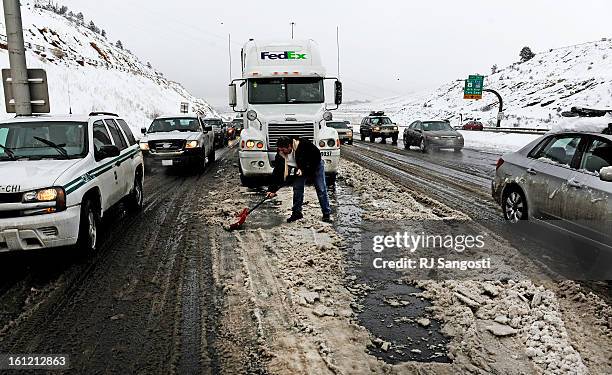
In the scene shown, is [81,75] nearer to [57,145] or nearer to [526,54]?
[57,145]

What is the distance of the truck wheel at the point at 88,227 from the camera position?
5.59 metres

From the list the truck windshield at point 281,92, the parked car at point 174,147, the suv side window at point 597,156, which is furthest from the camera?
the parked car at point 174,147

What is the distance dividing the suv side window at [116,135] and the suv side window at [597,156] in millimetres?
6938

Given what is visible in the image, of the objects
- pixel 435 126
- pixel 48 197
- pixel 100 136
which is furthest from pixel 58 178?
pixel 435 126

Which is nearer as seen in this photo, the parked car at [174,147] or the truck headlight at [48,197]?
the truck headlight at [48,197]

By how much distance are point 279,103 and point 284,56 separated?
1329mm

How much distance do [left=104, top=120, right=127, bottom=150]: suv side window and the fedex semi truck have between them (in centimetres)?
298

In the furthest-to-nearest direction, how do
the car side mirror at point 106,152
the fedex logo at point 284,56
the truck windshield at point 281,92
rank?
the fedex logo at point 284,56 → the truck windshield at point 281,92 → the car side mirror at point 106,152

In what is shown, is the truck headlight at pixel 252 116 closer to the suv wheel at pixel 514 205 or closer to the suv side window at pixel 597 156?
the suv wheel at pixel 514 205

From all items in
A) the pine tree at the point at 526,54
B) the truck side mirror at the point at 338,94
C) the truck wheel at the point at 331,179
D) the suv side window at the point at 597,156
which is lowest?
the truck wheel at the point at 331,179

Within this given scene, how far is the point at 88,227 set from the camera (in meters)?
5.75

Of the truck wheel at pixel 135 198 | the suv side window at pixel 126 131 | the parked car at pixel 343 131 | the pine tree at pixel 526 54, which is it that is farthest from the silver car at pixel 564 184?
the pine tree at pixel 526 54

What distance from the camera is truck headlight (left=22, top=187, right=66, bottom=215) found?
499cm

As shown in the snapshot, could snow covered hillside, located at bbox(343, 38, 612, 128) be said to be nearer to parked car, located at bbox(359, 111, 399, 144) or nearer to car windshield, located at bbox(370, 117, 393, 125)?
car windshield, located at bbox(370, 117, 393, 125)
